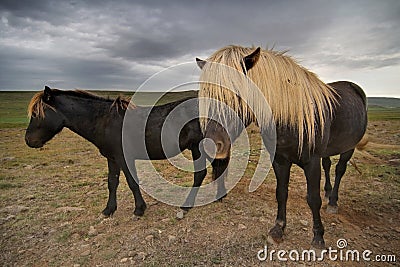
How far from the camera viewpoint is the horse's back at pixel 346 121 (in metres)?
3.62

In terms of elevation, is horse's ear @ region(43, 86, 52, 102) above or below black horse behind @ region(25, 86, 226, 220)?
above

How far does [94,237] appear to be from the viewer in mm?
3721

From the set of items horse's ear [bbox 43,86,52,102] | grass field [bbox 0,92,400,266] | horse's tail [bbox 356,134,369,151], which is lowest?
grass field [bbox 0,92,400,266]

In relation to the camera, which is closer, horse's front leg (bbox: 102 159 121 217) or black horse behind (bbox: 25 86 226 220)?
black horse behind (bbox: 25 86 226 220)

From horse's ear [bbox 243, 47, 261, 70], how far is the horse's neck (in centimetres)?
271

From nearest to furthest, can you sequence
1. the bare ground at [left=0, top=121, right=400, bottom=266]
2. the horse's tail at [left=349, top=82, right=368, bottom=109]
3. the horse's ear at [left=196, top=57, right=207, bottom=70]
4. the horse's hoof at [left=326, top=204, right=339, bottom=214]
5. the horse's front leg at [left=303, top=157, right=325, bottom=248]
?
the horse's ear at [left=196, top=57, right=207, bottom=70], the horse's front leg at [left=303, top=157, right=325, bottom=248], the bare ground at [left=0, top=121, right=400, bottom=266], the horse's hoof at [left=326, top=204, right=339, bottom=214], the horse's tail at [left=349, top=82, right=368, bottom=109]

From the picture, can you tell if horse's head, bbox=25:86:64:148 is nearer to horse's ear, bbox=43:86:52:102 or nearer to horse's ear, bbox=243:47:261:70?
horse's ear, bbox=43:86:52:102

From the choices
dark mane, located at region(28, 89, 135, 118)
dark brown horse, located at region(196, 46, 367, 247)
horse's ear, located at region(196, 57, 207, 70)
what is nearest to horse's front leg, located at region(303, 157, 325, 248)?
dark brown horse, located at region(196, 46, 367, 247)

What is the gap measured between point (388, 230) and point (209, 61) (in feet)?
11.7

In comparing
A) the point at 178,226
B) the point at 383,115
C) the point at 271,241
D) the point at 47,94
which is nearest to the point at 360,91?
the point at 271,241

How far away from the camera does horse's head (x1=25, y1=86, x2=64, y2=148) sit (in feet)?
13.3

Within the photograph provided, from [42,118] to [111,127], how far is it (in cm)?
106

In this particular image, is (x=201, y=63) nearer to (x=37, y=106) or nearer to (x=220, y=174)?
(x=220, y=174)

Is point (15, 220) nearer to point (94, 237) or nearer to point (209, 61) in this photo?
point (94, 237)
